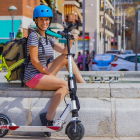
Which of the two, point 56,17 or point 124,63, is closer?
point 124,63

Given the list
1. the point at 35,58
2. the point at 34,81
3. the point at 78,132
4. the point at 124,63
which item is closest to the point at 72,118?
the point at 78,132

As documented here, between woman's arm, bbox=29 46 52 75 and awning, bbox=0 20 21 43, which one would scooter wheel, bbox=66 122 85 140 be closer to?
woman's arm, bbox=29 46 52 75

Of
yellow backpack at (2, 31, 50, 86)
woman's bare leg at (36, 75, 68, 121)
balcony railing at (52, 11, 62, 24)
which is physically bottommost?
woman's bare leg at (36, 75, 68, 121)

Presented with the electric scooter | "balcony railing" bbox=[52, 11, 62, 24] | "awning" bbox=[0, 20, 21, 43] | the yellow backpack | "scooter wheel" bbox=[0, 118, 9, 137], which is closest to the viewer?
the electric scooter

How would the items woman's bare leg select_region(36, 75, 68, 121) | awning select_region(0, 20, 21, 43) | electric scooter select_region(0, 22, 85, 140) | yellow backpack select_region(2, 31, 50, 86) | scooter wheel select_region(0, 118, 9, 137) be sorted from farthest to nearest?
awning select_region(0, 20, 21, 43)
yellow backpack select_region(2, 31, 50, 86)
scooter wheel select_region(0, 118, 9, 137)
woman's bare leg select_region(36, 75, 68, 121)
electric scooter select_region(0, 22, 85, 140)

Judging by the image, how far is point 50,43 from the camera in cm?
575

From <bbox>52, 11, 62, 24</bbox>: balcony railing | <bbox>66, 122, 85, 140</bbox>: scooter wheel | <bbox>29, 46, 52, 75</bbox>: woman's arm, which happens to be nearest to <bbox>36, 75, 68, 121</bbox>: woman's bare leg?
<bbox>29, 46, 52, 75</bbox>: woman's arm

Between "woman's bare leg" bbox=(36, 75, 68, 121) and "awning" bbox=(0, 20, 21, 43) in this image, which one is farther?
"awning" bbox=(0, 20, 21, 43)

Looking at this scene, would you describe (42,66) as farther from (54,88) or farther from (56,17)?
(56,17)

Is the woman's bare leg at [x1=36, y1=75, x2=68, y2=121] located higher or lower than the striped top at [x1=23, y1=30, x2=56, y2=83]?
lower

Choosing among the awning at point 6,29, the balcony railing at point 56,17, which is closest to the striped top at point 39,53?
the awning at point 6,29

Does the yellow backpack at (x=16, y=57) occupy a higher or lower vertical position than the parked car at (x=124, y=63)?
higher

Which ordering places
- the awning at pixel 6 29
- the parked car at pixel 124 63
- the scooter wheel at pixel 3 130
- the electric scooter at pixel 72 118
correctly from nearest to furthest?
the electric scooter at pixel 72 118 → the scooter wheel at pixel 3 130 → the parked car at pixel 124 63 → the awning at pixel 6 29

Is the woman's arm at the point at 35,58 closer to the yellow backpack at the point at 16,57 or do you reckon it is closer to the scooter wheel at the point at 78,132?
the yellow backpack at the point at 16,57
